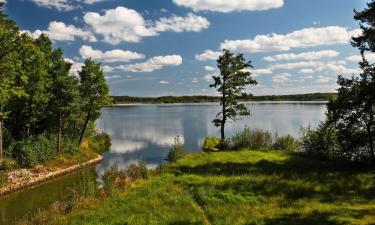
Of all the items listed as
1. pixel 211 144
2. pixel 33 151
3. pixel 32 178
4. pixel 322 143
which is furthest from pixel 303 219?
pixel 33 151

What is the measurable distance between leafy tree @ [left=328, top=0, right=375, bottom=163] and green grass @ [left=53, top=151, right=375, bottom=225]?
2.27 m

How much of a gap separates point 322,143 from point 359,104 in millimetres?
9031

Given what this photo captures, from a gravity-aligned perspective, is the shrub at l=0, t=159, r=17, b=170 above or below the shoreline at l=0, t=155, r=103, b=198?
above

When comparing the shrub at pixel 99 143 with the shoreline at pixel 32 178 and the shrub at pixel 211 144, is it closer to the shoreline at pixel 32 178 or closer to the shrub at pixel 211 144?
the shoreline at pixel 32 178

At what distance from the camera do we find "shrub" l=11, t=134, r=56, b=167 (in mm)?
34688

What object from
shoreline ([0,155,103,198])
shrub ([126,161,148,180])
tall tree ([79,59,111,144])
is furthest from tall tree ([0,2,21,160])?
tall tree ([79,59,111,144])

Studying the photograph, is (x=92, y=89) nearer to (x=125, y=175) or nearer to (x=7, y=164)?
(x=7, y=164)

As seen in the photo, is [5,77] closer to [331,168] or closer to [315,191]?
[315,191]

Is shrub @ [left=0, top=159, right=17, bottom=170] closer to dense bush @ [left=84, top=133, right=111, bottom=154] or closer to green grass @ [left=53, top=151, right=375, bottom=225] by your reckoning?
green grass @ [left=53, top=151, right=375, bottom=225]

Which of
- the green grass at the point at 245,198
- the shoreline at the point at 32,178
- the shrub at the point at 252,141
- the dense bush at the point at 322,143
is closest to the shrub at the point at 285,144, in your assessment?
the shrub at the point at 252,141

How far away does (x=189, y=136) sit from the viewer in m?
63.7

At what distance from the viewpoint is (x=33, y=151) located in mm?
35781

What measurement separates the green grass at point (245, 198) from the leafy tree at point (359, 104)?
7.44 ft

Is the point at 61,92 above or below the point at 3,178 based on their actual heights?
above
